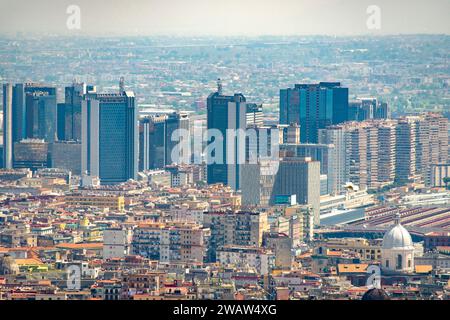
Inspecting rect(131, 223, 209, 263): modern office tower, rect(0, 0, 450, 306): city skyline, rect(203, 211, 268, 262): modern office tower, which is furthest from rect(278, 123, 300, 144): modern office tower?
rect(131, 223, 209, 263): modern office tower

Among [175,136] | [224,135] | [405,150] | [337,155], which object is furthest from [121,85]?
[405,150]

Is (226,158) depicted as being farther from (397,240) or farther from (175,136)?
(397,240)

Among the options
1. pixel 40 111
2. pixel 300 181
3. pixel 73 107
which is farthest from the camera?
pixel 40 111

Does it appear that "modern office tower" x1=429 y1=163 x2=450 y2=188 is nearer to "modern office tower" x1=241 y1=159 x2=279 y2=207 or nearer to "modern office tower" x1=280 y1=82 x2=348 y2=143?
"modern office tower" x1=280 y1=82 x2=348 y2=143

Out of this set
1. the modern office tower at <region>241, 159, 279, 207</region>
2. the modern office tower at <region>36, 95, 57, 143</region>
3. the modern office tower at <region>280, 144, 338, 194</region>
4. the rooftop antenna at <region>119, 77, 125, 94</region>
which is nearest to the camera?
the modern office tower at <region>241, 159, 279, 207</region>
